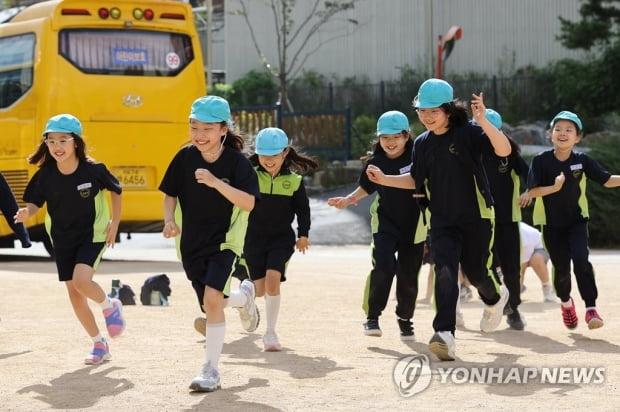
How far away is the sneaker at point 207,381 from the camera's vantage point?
25.8ft

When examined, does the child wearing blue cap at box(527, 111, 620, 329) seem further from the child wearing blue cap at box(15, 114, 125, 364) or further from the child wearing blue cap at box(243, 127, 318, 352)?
the child wearing blue cap at box(15, 114, 125, 364)

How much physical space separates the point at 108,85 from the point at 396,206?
982 centimetres

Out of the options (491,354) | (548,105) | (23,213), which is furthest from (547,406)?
(548,105)

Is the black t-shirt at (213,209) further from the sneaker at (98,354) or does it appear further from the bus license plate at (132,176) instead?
the bus license plate at (132,176)

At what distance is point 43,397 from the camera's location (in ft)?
25.8

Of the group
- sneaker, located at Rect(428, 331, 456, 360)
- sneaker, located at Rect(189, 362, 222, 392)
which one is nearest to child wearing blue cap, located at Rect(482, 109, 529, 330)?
sneaker, located at Rect(428, 331, 456, 360)

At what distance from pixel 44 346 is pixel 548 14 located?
30597 millimetres

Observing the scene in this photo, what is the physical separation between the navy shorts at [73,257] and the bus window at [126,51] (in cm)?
1003

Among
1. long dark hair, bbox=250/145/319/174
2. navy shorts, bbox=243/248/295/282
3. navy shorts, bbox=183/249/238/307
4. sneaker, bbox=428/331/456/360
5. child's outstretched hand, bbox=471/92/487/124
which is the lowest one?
sneaker, bbox=428/331/456/360

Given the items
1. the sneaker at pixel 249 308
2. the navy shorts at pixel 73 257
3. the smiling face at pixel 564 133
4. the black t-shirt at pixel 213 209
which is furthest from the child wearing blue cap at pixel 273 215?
the smiling face at pixel 564 133

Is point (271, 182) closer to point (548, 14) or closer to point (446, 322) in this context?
point (446, 322)

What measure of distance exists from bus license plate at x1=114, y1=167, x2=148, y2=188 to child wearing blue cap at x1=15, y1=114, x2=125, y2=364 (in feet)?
32.4

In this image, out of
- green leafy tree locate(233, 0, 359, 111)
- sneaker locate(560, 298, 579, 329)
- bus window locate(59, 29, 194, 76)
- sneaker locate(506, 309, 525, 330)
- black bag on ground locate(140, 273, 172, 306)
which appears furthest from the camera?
green leafy tree locate(233, 0, 359, 111)

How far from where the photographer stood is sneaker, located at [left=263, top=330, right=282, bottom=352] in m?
9.84
